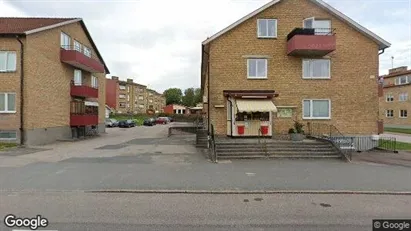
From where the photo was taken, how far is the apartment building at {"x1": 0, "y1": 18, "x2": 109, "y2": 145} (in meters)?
20.6

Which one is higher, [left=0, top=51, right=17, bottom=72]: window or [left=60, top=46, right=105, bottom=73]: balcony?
[left=60, top=46, right=105, bottom=73]: balcony

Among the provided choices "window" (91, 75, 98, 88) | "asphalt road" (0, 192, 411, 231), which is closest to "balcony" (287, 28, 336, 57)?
"asphalt road" (0, 192, 411, 231)

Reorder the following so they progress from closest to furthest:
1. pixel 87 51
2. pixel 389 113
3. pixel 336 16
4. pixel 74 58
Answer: pixel 336 16
pixel 74 58
pixel 87 51
pixel 389 113

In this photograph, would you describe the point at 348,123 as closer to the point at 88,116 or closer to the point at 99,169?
the point at 99,169

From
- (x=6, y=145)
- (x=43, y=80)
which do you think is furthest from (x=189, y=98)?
Answer: (x=6, y=145)

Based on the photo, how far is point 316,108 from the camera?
20.2 metres

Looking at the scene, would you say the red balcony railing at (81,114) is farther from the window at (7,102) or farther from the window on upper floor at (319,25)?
the window on upper floor at (319,25)

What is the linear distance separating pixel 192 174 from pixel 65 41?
2147 centimetres

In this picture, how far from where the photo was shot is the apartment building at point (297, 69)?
65.3 feet

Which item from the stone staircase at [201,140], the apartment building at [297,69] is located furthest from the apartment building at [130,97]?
the apartment building at [297,69]

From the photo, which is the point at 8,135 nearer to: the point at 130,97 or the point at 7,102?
the point at 7,102

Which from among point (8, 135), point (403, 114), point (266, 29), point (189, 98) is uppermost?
point (189, 98)

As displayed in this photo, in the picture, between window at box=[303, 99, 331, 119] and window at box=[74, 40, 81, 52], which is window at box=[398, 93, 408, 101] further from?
window at box=[74, 40, 81, 52]

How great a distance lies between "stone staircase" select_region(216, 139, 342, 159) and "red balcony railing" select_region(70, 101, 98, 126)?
640 inches
